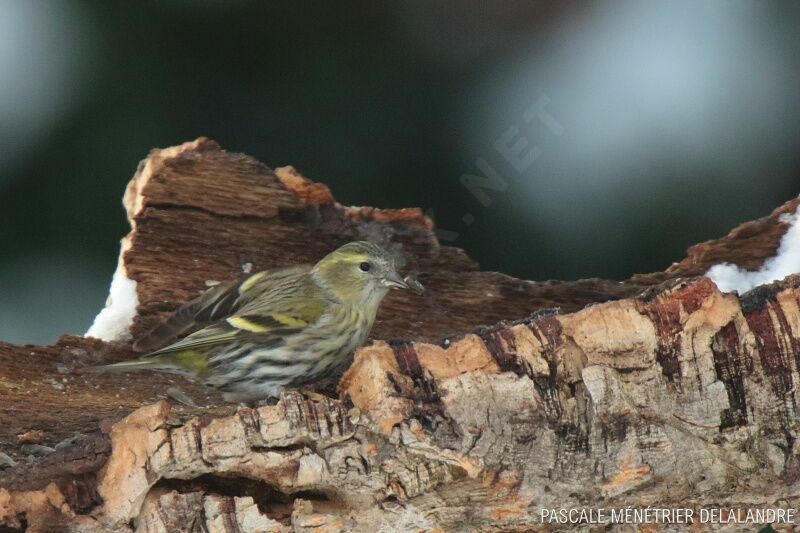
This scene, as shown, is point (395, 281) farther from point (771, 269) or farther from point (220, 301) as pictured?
point (771, 269)

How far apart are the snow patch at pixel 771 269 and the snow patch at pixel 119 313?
1.29m

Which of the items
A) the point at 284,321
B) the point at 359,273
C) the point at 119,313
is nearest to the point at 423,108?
the point at 359,273

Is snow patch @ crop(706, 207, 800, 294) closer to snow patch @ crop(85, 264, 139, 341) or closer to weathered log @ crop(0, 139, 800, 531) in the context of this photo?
weathered log @ crop(0, 139, 800, 531)

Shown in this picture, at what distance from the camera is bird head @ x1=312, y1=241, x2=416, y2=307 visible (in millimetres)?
2779

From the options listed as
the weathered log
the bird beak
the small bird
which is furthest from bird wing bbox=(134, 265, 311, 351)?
the weathered log

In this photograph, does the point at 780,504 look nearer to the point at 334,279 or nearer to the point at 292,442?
the point at 292,442

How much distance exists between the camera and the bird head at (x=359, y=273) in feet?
9.12

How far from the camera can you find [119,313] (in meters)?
2.74

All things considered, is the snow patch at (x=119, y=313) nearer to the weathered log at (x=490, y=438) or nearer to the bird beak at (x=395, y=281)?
the bird beak at (x=395, y=281)

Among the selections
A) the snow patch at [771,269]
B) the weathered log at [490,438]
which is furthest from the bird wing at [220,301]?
the snow patch at [771,269]

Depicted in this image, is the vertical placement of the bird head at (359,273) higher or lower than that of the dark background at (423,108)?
lower

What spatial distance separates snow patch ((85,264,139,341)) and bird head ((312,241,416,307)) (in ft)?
1.50

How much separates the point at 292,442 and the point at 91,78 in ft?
4.37

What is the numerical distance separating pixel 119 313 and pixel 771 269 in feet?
4.77
